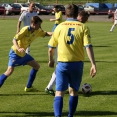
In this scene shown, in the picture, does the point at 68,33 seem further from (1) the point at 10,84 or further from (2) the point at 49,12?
(2) the point at 49,12

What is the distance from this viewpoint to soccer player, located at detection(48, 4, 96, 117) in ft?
22.0

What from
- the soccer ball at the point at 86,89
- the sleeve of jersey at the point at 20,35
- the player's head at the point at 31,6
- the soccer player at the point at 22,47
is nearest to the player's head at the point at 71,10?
the soccer player at the point at 22,47

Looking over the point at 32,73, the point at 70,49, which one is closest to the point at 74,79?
the point at 70,49

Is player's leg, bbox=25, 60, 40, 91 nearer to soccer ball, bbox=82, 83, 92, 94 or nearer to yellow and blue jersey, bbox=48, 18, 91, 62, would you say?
soccer ball, bbox=82, 83, 92, 94

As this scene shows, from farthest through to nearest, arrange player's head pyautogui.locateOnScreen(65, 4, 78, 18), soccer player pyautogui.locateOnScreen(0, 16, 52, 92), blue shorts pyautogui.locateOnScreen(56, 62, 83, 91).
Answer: soccer player pyautogui.locateOnScreen(0, 16, 52, 92)
blue shorts pyautogui.locateOnScreen(56, 62, 83, 91)
player's head pyautogui.locateOnScreen(65, 4, 78, 18)

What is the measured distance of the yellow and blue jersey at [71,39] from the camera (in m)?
6.71

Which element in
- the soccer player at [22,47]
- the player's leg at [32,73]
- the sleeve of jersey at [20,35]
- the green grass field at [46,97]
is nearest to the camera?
the green grass field at [46,97]

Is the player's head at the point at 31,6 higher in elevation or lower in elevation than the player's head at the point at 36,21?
lower

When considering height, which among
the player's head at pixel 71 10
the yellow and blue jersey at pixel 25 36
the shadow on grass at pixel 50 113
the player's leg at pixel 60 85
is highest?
the player's head at pixel 71 10

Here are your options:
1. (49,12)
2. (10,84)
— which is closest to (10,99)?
(10,84)

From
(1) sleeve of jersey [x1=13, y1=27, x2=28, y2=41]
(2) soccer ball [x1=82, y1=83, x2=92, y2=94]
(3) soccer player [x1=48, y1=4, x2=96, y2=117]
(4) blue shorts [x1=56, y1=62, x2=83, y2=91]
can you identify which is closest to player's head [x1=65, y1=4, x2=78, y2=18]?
(3) soccer player [x1=48, y1=4, x2=96, y2=117]

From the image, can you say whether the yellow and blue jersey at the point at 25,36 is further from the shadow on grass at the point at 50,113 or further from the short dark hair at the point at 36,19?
the shadow on grass at the point at 50,113

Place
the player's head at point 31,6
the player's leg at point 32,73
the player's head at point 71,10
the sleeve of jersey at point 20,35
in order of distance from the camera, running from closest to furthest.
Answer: the player's head at point 71,10
the sleeve of jersey at point 20,35
the player's leg at point 32,73
the player's head at point 31,6

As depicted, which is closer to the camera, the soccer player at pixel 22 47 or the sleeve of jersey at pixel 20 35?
the sleeve of jersey at pixel 20 35
